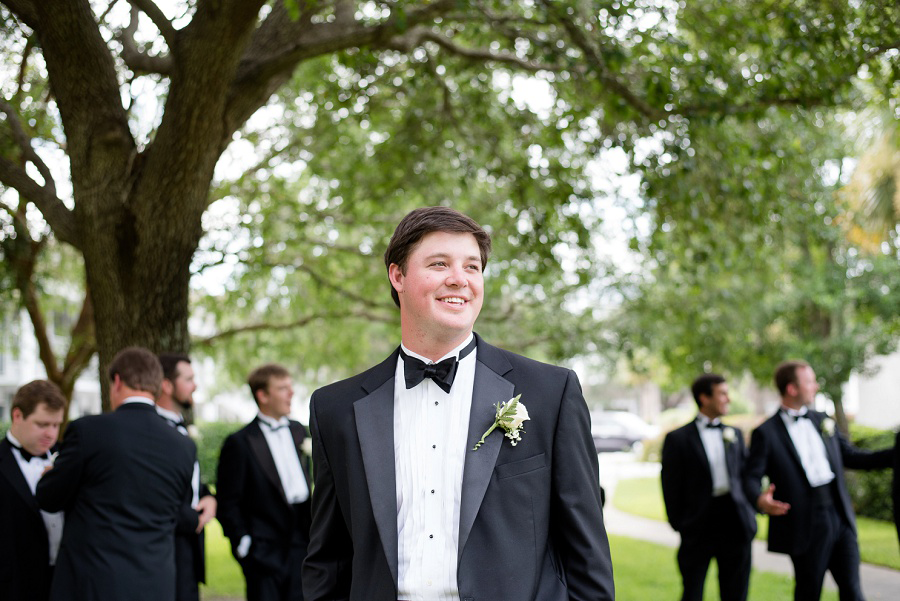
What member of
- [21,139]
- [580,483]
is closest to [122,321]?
[21,139]

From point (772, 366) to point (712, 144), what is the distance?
7932 mm

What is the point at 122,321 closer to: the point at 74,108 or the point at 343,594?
the point at 74,108

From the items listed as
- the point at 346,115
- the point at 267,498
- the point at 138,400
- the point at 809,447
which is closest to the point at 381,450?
the point at 138,400

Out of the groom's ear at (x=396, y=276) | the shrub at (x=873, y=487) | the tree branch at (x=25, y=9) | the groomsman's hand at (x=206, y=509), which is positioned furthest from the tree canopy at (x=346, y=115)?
the shrub at (x=873, y=487)

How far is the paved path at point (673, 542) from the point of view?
35.6 feet

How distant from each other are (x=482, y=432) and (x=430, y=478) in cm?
22

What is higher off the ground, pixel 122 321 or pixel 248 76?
pixel 248 76

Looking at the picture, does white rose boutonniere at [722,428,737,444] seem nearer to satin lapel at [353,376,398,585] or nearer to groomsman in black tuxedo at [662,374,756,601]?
groomsman in black tuxedo at [662,374,756,601]

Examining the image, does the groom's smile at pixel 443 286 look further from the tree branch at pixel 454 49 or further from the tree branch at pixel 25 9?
the tree branch at pixel 454 49

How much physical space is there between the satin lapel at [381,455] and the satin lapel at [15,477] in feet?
11.4

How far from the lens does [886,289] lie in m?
17.0

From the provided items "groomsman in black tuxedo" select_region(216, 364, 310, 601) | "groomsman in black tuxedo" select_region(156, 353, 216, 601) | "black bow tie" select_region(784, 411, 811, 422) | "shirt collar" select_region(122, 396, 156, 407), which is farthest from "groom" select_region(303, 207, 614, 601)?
"black bow tie" select_region(784, 411, 811, 422)

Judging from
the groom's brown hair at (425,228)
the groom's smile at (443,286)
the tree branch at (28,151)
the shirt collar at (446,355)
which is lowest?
the shirt collar at (446,355)

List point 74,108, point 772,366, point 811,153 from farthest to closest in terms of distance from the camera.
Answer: point 772,366 → point 811,153 → point 74,108
